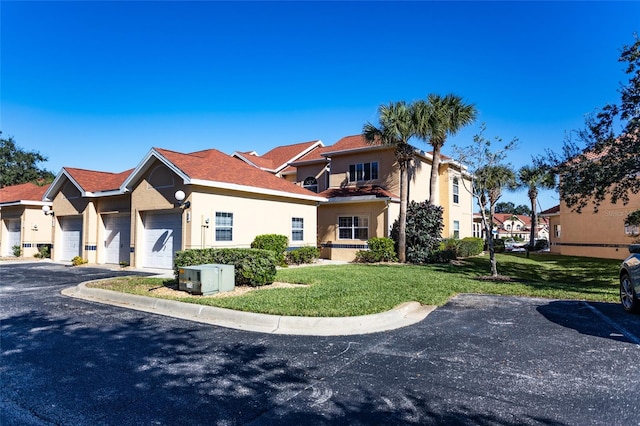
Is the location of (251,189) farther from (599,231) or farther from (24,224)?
(599,231)

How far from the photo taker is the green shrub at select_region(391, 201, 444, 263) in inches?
811

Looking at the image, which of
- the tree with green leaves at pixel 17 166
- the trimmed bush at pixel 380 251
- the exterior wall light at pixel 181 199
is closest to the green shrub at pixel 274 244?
the exterior wall light at pixel 181 199

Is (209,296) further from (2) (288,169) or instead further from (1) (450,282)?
(2) (288,169)

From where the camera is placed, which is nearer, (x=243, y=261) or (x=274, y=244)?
(x=243, y=261)

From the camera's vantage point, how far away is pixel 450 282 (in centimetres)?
1288

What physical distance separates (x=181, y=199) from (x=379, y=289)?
27.5 feet

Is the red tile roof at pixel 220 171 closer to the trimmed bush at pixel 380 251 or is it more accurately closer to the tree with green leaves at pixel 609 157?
the trimmed bush at pixel 380 251

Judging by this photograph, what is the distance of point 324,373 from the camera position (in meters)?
5.05

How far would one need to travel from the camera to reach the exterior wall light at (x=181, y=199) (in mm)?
14785

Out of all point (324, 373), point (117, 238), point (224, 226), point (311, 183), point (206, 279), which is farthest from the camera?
point (311, 183)

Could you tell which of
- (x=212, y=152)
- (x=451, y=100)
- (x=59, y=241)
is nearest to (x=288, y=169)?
(x=212, y=152)

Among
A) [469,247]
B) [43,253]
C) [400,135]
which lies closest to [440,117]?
[400,135]

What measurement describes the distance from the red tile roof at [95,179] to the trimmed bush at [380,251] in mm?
12777

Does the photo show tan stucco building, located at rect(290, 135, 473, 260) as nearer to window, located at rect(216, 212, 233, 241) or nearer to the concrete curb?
window, located at rect(216, 212, 233, 241)
